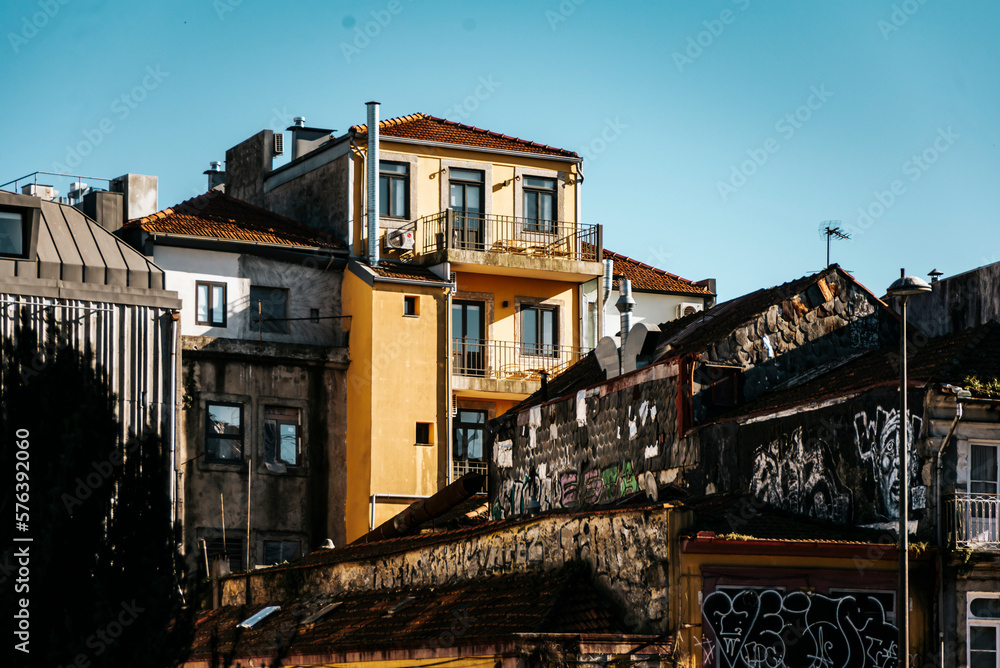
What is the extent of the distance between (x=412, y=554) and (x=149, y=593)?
872 centimetres

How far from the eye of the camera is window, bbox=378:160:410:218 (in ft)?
140

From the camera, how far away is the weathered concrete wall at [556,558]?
1939 centimetres

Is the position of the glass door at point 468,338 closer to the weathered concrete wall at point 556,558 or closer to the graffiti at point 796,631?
the weathered concrete wall at point 556,558

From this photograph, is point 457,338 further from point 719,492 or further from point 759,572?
point 759,572

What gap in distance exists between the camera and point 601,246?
146 feet

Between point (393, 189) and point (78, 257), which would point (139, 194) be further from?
point (78, 257)

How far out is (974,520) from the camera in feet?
69.5

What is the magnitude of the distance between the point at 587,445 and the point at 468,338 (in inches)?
596

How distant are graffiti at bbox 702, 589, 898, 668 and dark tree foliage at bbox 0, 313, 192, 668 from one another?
21.7 ft

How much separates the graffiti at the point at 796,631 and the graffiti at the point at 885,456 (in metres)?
1.75

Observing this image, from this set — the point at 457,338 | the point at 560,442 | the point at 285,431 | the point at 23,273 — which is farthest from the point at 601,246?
the point at 23,273

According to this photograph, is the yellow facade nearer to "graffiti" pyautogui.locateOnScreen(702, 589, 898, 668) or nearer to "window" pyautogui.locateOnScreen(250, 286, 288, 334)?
"window" pyautogui.locateOnScreen(250, 286, 288, 334)

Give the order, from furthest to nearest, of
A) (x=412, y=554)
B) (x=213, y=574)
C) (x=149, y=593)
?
1. (x=213, y=574)
2. (x=412, y=554)
3. (x=149, y=593)

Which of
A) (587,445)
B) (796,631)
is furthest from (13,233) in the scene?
(796,631)
